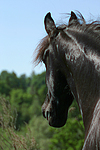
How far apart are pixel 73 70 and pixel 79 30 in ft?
1.16

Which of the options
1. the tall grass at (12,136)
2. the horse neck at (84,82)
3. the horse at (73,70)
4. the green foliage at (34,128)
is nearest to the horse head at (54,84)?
the horse at (73,70)

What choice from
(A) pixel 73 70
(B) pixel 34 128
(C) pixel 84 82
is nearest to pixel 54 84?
(A) pixel 73 70

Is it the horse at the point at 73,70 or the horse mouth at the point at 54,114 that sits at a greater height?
the horse at the point at 73,70

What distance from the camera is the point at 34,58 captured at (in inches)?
104

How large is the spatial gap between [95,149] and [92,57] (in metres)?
0.67

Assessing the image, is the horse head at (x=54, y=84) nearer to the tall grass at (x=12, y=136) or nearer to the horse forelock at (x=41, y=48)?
the horse forelock at (x=41, y=48)

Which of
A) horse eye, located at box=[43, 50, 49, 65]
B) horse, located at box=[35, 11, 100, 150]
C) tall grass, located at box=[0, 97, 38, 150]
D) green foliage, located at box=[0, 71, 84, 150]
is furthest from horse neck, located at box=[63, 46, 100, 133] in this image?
tall grass, located at box=[0, 97, 38, 150]

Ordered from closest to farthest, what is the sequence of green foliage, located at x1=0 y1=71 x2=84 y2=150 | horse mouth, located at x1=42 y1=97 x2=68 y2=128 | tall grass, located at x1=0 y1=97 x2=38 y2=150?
horse mouth, located at x1=42 y1=97 x2=68 y2=128 → tall grass, located at x1=0 y1=97 x2=38 y2=150 → green foliage, located at x1=0 y1=71 x2=84 y2=150

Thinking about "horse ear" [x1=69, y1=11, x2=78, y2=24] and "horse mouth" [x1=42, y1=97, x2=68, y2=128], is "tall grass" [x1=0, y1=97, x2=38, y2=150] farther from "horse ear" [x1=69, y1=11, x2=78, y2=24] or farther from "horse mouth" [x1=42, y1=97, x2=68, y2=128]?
"horse ear" [x1=69, y1=11, x2=78, y2=24]

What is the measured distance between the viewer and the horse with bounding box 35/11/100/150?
185 centimetres

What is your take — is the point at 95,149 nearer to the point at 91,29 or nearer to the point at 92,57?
the point at 92,57

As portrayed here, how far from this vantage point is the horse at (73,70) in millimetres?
1853

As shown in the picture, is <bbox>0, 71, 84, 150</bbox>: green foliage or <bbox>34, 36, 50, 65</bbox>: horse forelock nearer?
<bbox>34, 36, 50, 65</bbox>: horse forelock

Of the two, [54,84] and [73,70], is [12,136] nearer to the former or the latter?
[54,84]
